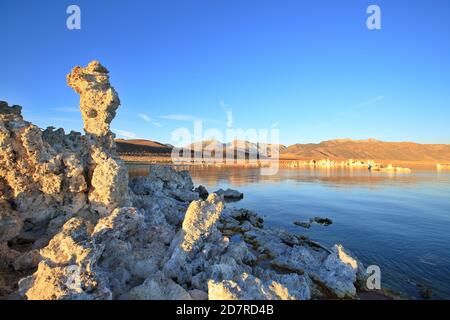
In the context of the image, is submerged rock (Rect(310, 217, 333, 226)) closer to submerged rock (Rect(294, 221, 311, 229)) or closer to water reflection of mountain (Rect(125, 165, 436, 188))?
submerged rock (Rect(294, 221, 311, 229))

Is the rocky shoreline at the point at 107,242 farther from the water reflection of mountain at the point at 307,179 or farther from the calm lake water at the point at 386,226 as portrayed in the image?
the water reflection of mountain at the point at 307,179

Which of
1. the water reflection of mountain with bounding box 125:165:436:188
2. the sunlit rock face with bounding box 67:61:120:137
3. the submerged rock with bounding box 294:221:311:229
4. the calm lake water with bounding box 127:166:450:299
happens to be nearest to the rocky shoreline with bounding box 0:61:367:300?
the sunlit rock face with bounding box 67:61:120:137

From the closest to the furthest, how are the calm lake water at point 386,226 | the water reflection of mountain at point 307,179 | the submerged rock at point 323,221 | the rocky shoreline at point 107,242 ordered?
1. the rocky shoreline at point 107,242
2. the calm lake water at point 386,226
3. the submerged rock at point 323,221
4. the water reflection of mountain at point 307,179

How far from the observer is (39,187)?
43.4 ft

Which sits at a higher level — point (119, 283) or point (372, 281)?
point (119, 283)

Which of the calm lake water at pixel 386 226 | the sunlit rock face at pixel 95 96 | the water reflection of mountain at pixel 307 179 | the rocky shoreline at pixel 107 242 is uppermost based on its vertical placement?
the sunlit rock face at pixel 95 96

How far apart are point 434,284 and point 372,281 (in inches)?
119

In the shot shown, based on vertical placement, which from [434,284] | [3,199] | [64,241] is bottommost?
[434,284]

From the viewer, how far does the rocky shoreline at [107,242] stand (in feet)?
26.8

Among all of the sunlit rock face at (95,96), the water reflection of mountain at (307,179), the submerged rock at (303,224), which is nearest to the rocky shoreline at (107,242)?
the sunlit rock face at (95,96)

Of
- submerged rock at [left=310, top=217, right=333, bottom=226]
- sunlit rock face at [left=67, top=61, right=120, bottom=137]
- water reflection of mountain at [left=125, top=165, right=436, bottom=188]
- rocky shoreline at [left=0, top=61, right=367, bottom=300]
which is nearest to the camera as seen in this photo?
rocky shoreline at [left=0, top=61, right=367, bottom=300]

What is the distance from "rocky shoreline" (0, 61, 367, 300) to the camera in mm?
8180
